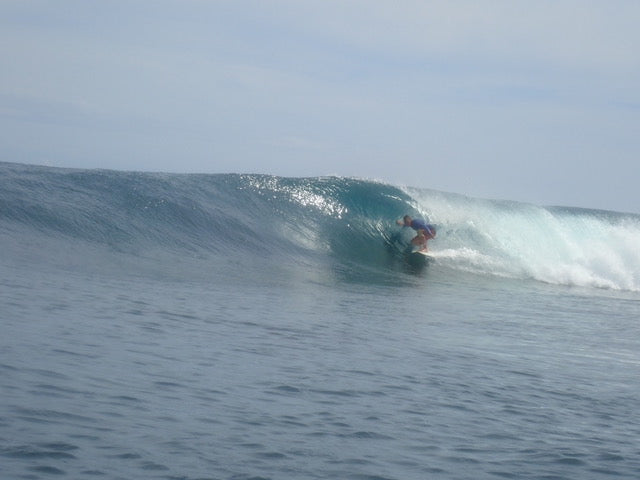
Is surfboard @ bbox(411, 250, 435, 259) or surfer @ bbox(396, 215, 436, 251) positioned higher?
surfer @ bbox(396, 215, 436, 251)

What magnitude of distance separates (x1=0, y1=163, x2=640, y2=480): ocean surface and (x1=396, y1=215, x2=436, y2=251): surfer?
2.60 feet

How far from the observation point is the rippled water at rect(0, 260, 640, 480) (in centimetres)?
566

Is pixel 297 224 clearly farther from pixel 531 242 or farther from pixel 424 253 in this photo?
pixel 531 242

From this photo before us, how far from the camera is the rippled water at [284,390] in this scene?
5660mm

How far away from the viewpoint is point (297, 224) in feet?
69.4

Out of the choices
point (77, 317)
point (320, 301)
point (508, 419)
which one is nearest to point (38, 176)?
point (320, 301)

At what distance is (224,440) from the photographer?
233 inches

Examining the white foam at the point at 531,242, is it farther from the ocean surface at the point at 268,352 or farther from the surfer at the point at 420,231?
the ocean surface at the point at 268,352

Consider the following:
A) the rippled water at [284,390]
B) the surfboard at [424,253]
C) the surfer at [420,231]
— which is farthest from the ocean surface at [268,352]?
the surfer at [420,231]

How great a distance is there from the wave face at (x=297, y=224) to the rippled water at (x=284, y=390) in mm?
3906

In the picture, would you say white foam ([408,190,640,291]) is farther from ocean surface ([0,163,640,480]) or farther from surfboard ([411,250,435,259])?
ocean surface ([0,163,640,480])

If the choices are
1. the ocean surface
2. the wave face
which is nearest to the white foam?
the wave face

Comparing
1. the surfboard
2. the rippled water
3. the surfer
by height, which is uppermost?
the surfer

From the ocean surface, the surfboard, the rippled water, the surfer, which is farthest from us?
the surfer
